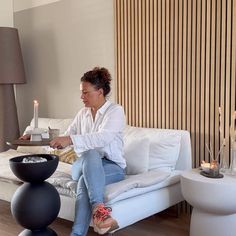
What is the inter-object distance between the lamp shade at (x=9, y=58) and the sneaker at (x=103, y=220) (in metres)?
2.52

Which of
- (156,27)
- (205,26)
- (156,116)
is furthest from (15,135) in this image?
(205,26)

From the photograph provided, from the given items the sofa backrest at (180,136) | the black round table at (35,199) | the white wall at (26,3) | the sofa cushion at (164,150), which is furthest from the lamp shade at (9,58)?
the black round table at (35,199)

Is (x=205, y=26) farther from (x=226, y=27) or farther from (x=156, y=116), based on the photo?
(x=156, y=116)

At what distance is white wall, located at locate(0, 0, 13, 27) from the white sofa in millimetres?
2305

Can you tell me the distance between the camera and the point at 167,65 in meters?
3.31

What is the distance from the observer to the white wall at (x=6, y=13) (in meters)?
4.89

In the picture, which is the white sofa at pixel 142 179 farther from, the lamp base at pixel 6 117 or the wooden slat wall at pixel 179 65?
the lamp base at pixel 6 117

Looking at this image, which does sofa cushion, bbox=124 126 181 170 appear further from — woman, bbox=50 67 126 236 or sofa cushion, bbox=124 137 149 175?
woman, bbox=50 67 126 236

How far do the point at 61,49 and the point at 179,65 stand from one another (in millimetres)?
1692

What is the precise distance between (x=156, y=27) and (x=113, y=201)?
1758 mm

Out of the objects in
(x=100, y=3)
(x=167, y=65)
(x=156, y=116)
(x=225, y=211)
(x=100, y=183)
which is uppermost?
(x=100, y=3)

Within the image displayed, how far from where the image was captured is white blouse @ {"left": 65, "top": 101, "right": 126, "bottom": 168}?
2.48 m

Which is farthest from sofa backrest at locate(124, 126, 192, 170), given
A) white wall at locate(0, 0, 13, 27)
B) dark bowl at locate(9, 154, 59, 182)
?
white wall at locate(0, 0, 13, 27)

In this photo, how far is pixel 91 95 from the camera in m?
2.73
